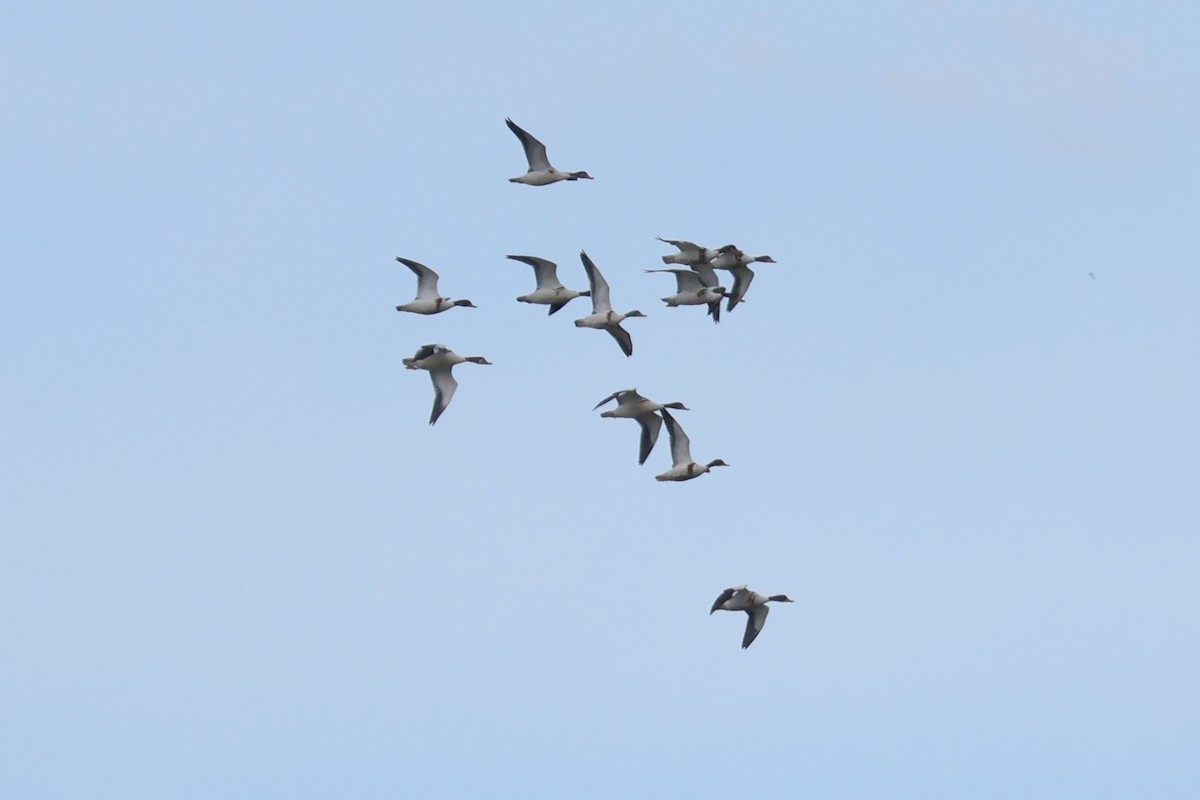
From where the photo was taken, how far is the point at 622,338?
61.6m

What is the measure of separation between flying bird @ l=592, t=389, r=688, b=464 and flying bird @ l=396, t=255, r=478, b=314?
4264mm

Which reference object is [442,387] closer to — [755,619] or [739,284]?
[755,619]

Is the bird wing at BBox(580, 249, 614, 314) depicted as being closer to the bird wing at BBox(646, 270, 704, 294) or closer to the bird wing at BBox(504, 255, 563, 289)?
the bird wing at BBox(504, 255, 563, 289)

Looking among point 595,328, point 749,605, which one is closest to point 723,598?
point 749,605

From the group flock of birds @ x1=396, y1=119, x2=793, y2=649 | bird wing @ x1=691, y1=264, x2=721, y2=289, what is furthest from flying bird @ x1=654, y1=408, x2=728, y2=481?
bird wing @ x1=691, y1=264, x2=721, y2=289

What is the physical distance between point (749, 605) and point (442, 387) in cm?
855

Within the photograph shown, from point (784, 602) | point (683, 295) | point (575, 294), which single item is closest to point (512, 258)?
point (575, 294)

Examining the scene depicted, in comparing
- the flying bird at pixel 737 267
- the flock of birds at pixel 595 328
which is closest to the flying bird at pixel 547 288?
the flock of birds at pixel 595 328

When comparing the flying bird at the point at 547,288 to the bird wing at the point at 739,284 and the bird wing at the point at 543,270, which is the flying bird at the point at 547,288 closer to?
the bird wing at the point at 543,270

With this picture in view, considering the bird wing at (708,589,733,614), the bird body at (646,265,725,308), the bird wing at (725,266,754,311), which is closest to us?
the bird wing at (708,589,733,614)

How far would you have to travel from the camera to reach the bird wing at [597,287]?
6041 cm

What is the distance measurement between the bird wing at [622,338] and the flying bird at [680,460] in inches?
92.6

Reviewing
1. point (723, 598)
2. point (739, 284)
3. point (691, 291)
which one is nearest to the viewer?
point (723, 598)

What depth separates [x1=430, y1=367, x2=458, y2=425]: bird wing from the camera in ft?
190
